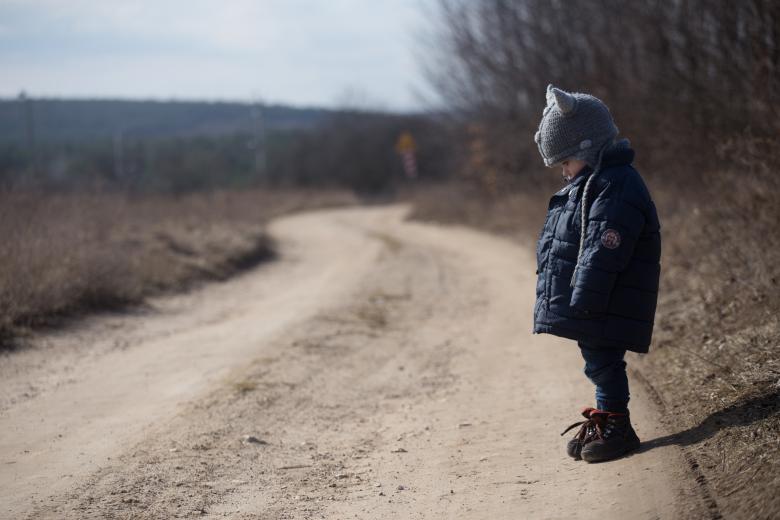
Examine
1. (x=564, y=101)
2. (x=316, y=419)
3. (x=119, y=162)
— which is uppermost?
(x=564, y=101)

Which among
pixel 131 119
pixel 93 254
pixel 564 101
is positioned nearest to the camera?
pixel 564 101

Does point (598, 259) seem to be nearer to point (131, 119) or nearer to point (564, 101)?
point (564, 101)

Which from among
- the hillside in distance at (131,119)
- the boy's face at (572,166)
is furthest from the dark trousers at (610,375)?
the hillside in distance at (131,119)

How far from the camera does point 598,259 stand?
168 inches

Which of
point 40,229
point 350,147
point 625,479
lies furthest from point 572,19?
point 350,147

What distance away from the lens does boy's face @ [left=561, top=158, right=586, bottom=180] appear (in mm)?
4613

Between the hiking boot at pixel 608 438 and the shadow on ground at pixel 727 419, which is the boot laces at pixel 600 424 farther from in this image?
the shadow on ground at pixel 727 419

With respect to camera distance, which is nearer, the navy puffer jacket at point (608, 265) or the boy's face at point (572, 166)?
the navy puffer jacket at point (608, 265)

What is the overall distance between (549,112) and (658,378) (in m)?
2.40

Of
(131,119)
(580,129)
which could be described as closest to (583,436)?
(580,129)

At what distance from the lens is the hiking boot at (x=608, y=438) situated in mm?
4492

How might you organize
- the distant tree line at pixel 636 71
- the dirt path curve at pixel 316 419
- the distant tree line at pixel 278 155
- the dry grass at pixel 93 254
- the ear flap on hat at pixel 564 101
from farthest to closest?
the distant tree line at pixel 278 155 → the distant tree line at pixel 636 71 → the dry grass at pixel 93 254 → the ear flap on hat at pixel 564 101 → the dirt path curve at pixel 316 419

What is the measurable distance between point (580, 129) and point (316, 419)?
8.80 feet

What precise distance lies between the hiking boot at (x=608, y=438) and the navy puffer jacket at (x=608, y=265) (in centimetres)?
39
